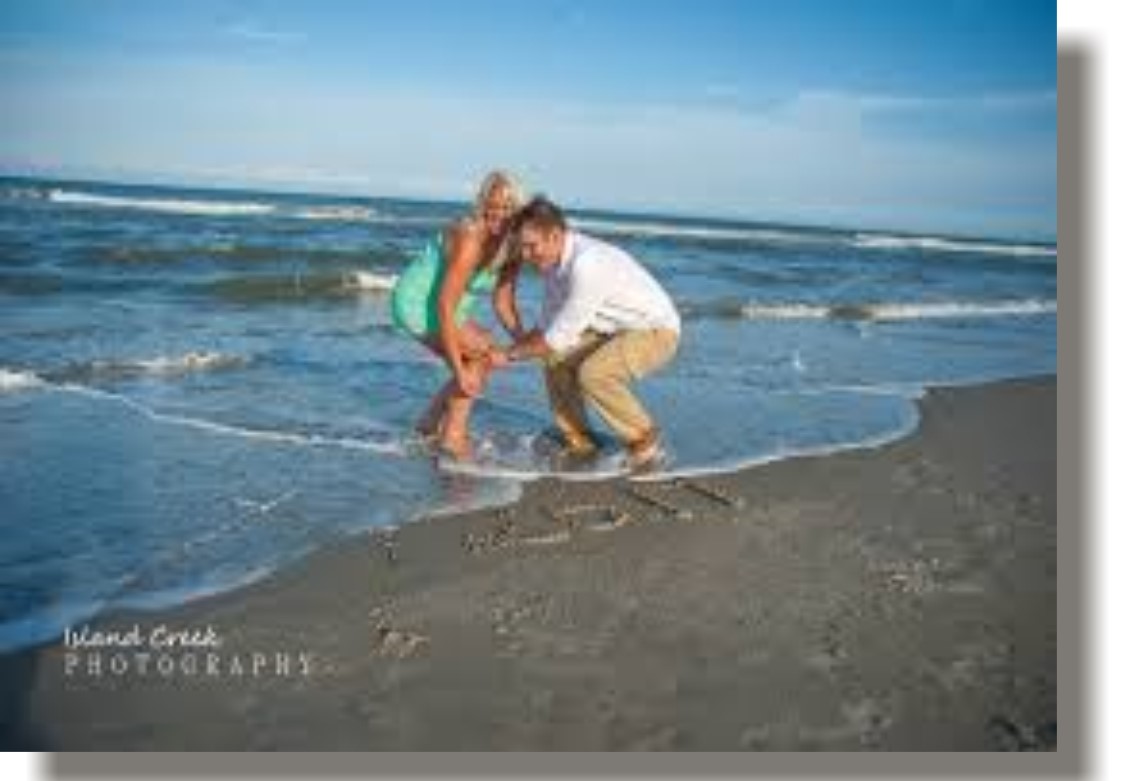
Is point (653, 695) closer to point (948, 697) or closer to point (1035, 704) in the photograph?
point (948, 697)

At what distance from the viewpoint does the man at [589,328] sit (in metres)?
6.43

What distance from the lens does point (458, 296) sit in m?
6.84

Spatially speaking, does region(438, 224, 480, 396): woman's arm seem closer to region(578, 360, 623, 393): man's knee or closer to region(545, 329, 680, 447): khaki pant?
region(545, 329, 680, 447): khaki pant

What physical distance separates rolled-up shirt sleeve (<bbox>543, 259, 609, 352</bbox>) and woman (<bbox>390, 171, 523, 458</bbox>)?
0.52 m

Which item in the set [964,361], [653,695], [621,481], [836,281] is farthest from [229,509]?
[836,281]

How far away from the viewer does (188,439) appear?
7047mm

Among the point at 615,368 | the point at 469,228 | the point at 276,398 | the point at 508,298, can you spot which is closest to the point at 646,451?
the point at 615,368

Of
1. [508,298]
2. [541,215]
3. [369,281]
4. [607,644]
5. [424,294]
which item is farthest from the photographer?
Answer: [369,281]

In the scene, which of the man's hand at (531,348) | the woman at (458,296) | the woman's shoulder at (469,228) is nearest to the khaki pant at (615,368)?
the man's hand at (531,348)

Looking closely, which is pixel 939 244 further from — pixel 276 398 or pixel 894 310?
pixel 276 398

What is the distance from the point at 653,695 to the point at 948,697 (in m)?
0.92

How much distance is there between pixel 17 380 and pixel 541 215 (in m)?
4.21

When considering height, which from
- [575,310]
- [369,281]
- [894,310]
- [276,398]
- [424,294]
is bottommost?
[276,398]

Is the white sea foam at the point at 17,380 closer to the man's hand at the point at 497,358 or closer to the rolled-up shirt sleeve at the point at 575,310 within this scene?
the man's hand at the point at 497,358
